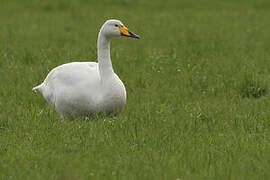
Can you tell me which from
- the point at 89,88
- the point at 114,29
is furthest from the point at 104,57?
the point at 89,88

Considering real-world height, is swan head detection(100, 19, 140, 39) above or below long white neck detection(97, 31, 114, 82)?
above

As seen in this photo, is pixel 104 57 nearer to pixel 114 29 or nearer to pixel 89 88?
pixel 114 29

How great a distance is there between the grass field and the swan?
0.17m

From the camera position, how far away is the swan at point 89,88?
297 inches

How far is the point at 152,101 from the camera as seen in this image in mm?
8734

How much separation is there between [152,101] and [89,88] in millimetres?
1338

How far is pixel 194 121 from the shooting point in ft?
24.2

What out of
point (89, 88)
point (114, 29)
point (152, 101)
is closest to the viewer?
point (89, 88)

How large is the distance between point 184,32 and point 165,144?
821cm

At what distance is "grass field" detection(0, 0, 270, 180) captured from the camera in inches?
231

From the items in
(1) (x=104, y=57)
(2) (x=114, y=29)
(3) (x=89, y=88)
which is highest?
(2) (x=114, y=29)

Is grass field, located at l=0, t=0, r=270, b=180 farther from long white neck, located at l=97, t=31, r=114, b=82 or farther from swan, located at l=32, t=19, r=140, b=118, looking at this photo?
long white neck, located at l=97, t=31, r=114, b=82

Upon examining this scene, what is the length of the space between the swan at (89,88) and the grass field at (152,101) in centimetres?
17

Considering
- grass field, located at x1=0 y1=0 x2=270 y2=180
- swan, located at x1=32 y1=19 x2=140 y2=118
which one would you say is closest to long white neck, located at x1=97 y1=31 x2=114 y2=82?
swan, located at x1=32 y1=19 x2=140 y2=118
